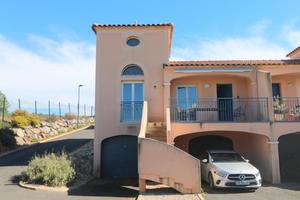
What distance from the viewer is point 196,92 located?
17531mm

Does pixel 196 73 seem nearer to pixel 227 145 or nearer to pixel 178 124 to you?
pixel 178 124

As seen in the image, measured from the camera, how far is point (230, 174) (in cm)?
1162

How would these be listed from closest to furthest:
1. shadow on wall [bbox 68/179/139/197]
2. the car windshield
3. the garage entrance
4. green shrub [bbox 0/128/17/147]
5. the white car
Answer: the white car < shadow on wall [bbox 68/179/139/197] < the car windshield < the garage entrance < green shrub [bbox 0/128/17/147]

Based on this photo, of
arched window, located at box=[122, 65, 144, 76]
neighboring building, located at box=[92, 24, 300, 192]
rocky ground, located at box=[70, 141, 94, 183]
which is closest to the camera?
rocky ground, located at box=[70, 141, 94, 183]

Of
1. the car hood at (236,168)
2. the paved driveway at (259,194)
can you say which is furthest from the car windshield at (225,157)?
the paved driveway at (259,194)

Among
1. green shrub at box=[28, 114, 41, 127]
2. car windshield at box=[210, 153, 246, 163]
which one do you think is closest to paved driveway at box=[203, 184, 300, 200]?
car windshield at box=[210, 153, 246, 163]

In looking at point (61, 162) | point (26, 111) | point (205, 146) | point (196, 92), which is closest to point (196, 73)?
point (196, 92)

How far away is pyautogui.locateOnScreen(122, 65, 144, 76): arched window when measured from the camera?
55.3 feet

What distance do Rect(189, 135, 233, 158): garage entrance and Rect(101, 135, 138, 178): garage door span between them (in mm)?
3512

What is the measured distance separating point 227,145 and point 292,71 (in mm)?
5500

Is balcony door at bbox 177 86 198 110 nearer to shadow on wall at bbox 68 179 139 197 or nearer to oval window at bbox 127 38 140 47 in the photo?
oval window at bbox 127 38 140 47

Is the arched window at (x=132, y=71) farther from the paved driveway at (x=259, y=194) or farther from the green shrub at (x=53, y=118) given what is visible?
the green shrub at (x=53, y=118)

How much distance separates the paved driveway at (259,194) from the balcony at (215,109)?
15.2ft

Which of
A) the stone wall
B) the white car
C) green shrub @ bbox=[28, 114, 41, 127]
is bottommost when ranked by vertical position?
the white car
